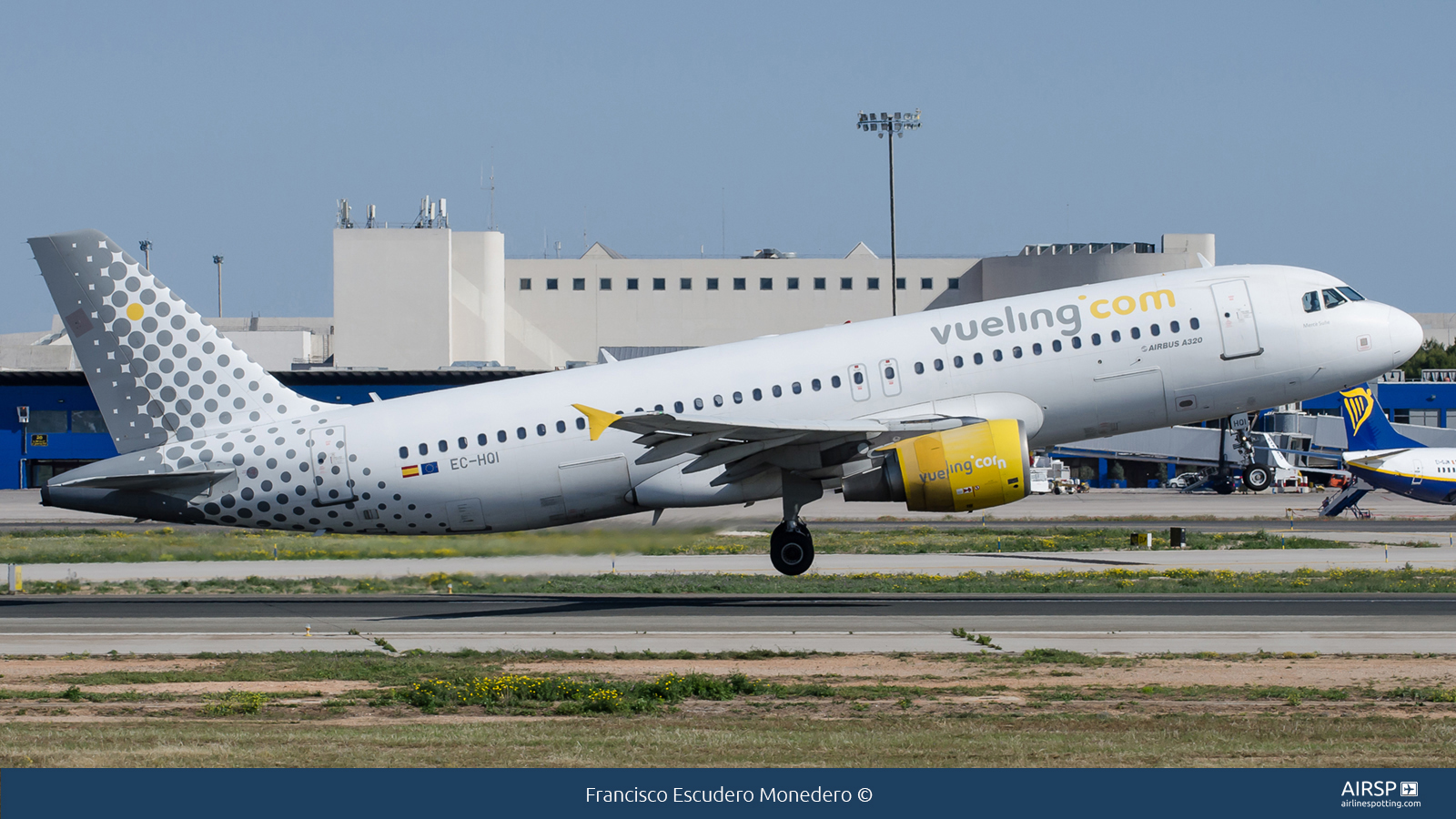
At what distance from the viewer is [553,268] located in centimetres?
Result: 11762

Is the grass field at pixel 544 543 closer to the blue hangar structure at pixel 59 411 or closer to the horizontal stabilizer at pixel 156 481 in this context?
the horizontal stabilizer at pixel 156 481

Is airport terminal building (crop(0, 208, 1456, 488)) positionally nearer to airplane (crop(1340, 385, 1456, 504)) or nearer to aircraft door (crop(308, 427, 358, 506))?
airplane (crop(1340, 385, 1456, 504))

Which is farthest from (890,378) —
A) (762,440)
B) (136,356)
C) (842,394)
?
(136,356)

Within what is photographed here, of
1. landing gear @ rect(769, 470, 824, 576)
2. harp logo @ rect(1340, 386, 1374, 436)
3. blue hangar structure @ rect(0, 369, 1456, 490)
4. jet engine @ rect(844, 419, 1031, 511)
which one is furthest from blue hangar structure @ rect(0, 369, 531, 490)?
jet engine @ rect(844, 419, 1031, 511)

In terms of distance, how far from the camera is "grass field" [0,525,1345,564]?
3128 centimetres

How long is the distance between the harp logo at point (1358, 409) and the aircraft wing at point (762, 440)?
162 feet

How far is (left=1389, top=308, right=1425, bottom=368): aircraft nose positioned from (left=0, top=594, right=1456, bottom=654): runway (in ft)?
16.8

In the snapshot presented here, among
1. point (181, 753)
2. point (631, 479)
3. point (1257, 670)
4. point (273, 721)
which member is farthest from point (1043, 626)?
point (181, 753)

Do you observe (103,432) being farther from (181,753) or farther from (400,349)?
(181,753)

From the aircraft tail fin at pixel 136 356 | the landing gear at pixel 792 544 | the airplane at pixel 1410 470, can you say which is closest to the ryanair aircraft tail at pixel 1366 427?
the airplane at pixel 1410 470

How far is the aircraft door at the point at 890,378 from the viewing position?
1102 inches

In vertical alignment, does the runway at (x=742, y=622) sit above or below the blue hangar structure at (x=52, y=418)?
below

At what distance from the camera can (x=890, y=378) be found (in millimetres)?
28031

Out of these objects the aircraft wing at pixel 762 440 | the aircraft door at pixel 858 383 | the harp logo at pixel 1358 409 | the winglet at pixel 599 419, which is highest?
the harp logo at pixel 1358 409
